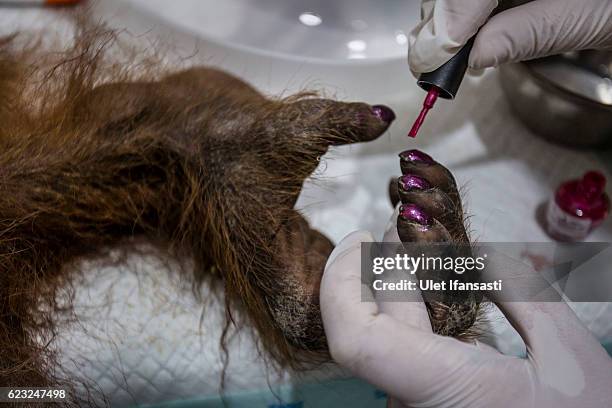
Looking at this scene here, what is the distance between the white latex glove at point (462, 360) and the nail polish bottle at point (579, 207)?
35cm

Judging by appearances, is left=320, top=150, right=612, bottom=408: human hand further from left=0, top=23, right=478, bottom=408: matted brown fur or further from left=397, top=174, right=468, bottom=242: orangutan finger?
left=0, top=23, right=478, bottom=408: matted brown fur

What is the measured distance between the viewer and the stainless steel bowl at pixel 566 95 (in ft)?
3.37

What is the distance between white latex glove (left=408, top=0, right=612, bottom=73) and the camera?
80cm

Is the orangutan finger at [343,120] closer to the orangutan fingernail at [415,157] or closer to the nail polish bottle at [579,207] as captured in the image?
the orangutan fingernail at [415,157]

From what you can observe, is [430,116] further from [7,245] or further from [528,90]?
[7,245]

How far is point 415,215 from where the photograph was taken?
0.73 meters

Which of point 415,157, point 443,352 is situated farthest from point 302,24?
point 443,352

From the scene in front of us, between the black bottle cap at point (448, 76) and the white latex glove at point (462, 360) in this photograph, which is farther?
the black bottle cap at point (448, 76)

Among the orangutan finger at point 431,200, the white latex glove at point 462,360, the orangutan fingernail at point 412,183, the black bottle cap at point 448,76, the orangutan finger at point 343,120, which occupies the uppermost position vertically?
the black bottle cap at point 448,76

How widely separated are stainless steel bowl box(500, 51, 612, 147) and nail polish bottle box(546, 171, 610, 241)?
105 millimetres

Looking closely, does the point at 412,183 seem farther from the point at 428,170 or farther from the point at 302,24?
the point at 302,24

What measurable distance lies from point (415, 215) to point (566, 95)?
1.64 feet

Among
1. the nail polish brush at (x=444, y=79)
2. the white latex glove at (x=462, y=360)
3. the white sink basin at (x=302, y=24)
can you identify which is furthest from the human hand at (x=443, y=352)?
the white sink basin at (x=302, y=24)

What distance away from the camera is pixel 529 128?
1.20 metres
